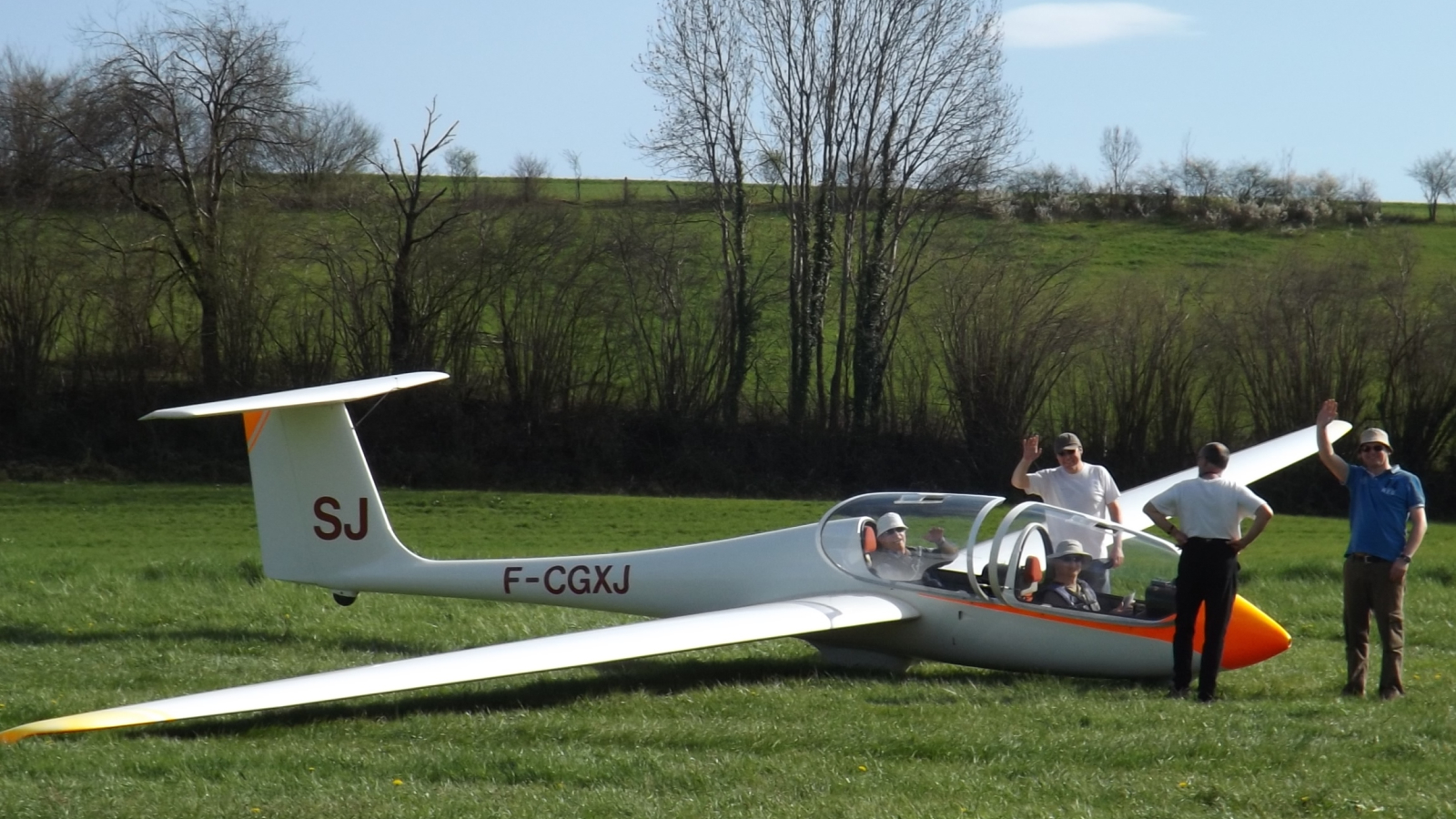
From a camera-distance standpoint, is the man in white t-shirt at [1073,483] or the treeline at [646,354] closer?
the man in white t-shirt at [1073,483]

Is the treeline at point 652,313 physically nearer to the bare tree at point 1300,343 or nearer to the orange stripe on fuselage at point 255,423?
the bare tree at point 1300,343

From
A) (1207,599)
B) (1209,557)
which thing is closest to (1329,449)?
(1209,557)

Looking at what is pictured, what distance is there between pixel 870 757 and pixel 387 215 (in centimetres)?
2767

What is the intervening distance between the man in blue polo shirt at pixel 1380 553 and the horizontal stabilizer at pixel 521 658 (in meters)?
2.65

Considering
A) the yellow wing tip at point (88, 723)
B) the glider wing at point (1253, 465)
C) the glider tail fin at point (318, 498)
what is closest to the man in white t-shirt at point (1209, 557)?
the glider wing at point (1253, 465)

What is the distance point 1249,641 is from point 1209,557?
678 mm

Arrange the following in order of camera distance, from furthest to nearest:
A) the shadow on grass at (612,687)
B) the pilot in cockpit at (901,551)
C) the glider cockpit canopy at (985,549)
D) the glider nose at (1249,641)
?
the pilot in cockpit at (901,551), the glider cockpit canopy at (985,549), the glider nose at (1249,641), the shadow on grass at (612,687)

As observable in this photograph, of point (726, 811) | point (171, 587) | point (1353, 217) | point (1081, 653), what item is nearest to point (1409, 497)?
point (1081, 653)

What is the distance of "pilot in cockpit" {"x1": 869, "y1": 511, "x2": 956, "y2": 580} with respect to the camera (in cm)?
910

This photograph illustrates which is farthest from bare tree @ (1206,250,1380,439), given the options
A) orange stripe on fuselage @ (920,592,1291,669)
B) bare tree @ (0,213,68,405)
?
bare tree @ (0,213,68,405)

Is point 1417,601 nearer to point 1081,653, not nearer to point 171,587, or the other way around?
point 1081,653

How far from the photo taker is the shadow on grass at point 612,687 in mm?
7426

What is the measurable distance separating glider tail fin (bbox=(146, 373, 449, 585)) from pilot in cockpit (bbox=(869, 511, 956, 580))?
3890 mm

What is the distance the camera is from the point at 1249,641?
7.98 metres
